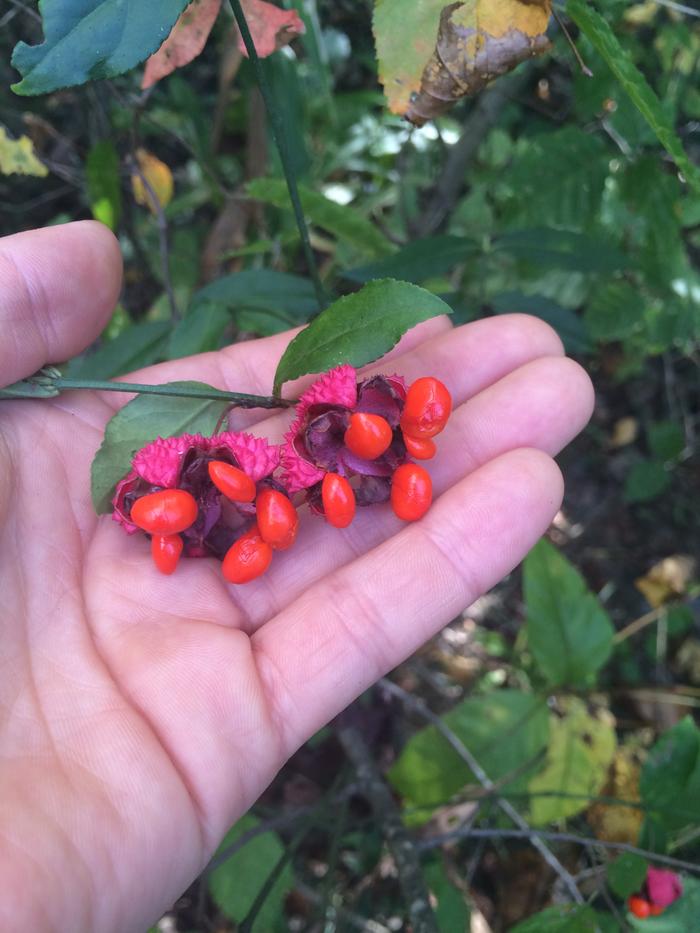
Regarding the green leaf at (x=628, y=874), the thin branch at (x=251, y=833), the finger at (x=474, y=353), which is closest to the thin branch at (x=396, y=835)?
the thin branch at (x=251, y=833)

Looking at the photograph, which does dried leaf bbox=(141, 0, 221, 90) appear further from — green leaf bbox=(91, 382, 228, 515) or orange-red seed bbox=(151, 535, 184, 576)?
orange-red seed bbox=(151, 535, 184, 576)

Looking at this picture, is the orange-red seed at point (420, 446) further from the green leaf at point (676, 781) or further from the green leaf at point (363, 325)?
the green leaf at point (676, 781)

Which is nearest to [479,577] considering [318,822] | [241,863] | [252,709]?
[252,709]

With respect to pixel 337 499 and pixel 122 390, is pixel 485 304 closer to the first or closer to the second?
pixel 337 499

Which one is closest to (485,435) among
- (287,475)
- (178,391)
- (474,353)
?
(474,353)

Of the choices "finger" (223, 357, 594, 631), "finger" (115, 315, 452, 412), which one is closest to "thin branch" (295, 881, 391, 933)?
"finger" (223, 357, 594, 631)

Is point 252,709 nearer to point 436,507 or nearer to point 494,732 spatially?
point 436,507
